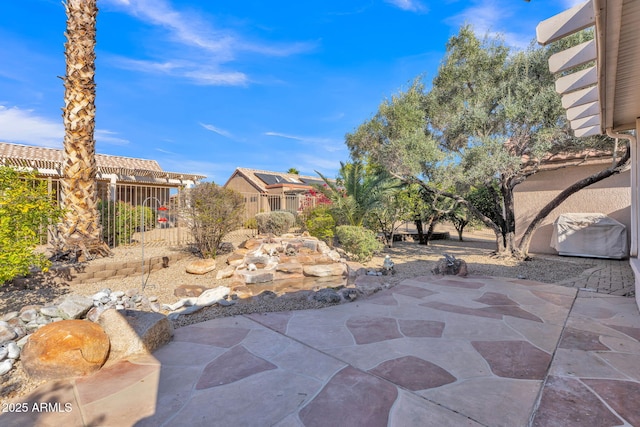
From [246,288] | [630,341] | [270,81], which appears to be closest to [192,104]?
[270,81]

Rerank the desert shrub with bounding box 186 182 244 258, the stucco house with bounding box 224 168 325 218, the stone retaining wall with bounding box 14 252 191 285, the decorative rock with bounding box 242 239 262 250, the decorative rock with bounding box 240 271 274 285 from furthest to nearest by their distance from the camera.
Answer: the stucco house with bounding box 224 168 325 218 → the decorative rock with bounding box 242 239 262 250 → the desert shrub with bounding box 186 182 244 258 → the decorative rock with bounding box 240 271 274 285 → the stone retaining wall with bounding box 14 252 191 285

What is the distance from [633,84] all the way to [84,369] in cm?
670

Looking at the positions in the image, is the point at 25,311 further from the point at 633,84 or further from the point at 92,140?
the point at 633,84

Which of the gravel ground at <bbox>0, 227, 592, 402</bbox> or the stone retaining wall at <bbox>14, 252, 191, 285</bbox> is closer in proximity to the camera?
the gravel ground at <bbox>0, 227, 592, 402</bbox>

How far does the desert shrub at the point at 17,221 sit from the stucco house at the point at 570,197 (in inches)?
483

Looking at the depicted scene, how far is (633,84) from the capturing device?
382 cm

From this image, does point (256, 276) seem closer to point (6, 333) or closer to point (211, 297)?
point (211, 297)

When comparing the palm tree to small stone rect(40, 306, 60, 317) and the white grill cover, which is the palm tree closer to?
small stone rect(40, 306, 60, 317)

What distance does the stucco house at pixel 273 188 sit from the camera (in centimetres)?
1641

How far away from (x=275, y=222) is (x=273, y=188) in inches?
519

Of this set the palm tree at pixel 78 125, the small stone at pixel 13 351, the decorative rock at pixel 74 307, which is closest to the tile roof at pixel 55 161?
the palm tree at pixel 78 125

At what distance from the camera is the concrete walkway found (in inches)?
80.0

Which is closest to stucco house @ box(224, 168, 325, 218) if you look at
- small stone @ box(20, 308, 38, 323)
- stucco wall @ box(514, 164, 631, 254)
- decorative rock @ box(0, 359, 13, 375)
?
stucco wall @ box(514, 164, 631, 254)

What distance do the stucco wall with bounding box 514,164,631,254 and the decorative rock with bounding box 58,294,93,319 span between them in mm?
13577
